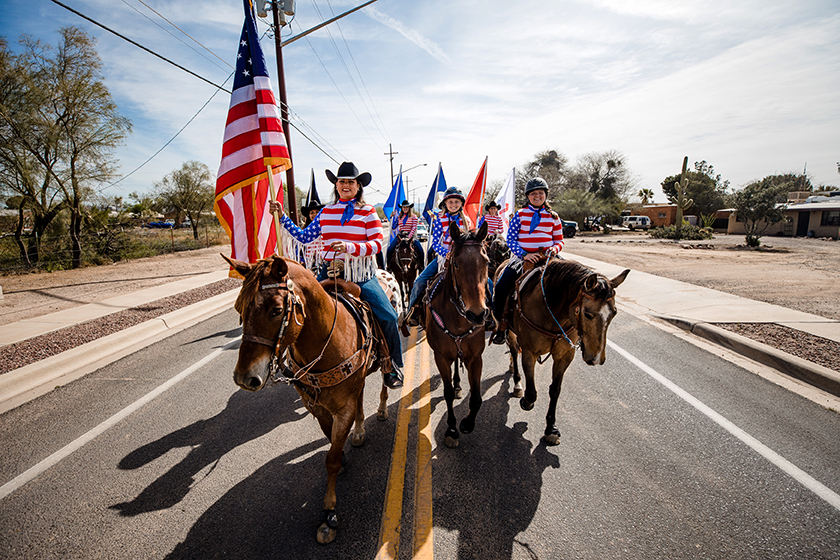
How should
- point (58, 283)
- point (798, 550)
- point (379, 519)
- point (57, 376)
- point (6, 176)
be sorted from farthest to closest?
1. point (6, 176)
2. point (58, 283)
3. point (57, 376)
4. point (379, 519)
5. point (798, 550)

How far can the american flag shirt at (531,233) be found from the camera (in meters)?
4.94

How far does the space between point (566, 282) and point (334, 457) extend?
2736 millimetres

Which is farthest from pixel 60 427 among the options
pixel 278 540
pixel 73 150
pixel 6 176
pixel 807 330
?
pixel 73 150

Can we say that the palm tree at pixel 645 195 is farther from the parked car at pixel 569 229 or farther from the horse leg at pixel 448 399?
the horse leg at pixel 448 399

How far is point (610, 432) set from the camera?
3.86 meters

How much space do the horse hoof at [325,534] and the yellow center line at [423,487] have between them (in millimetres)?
616

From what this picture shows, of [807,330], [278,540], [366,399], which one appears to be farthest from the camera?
[807,330]

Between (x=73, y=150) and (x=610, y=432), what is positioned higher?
(x=73, y=150)

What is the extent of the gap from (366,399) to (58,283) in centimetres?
1499

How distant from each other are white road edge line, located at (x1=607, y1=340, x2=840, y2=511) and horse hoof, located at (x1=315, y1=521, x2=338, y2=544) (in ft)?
12.8

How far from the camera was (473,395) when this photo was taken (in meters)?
3.79

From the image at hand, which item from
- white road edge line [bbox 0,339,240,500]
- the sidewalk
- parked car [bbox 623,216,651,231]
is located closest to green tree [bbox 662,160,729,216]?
parked car [bbox 623,216,651,231]

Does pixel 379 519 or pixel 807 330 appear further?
pixel 807 330

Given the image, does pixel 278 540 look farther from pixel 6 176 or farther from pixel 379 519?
pixel 6 176
